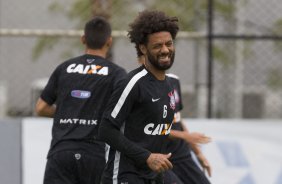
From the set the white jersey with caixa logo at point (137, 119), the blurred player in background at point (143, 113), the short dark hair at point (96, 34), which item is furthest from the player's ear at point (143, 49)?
the short dark hair at point (96, 34)

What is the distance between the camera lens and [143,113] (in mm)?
5418

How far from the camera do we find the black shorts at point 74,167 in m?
6.38

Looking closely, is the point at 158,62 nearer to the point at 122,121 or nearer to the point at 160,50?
the point at 160,50

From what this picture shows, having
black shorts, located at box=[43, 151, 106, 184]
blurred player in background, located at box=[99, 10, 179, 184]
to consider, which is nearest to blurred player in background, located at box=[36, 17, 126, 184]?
black shorts, located at box=[43, 151, 106, 184]

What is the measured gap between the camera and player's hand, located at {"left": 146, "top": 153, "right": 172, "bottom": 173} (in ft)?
17.3

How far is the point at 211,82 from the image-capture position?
10281mm

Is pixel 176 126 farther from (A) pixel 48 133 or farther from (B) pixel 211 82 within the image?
(B) pixel 211 82

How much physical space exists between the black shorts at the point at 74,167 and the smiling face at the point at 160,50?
1.25m

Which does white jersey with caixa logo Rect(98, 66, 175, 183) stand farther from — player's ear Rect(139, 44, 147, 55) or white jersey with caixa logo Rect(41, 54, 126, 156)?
white jersey with caixa logo Rect(41, 54, 126, 156)

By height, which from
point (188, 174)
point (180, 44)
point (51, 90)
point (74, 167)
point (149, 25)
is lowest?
point (188, 174)

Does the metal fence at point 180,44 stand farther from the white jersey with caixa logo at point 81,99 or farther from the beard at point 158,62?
the beard at point 158,62

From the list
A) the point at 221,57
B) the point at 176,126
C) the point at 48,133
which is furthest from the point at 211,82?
the point at 176,126

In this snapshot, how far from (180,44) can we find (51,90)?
5.48m

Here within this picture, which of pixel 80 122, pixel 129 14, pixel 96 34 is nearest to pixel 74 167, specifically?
pixel 80 122
